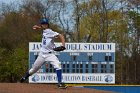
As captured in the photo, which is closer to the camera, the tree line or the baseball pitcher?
the baseball pitcher

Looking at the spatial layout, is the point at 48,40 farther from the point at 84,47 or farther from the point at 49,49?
the point at 84,47

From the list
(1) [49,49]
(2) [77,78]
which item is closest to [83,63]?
(2) [77,78]

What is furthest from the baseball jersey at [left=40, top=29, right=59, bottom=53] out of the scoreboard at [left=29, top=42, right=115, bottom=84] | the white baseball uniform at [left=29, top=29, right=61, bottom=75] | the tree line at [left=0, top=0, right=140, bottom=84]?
the tree line at [left=0, top=0, right=140, bottom=84]

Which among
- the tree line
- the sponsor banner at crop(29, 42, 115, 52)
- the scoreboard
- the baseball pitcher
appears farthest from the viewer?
the tree line

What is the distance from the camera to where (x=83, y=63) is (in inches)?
1054

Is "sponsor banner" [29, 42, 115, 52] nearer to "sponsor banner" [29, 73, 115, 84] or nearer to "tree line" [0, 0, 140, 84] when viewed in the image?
"sponsor banner" [29, 73, 115, 84]

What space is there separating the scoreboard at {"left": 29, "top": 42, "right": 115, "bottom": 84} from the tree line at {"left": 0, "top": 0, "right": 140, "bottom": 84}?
1938 cm

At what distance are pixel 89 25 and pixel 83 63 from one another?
974 inches

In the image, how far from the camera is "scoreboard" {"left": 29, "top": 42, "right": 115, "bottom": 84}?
26.8m

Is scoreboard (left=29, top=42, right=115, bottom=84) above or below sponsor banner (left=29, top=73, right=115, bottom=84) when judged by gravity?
above

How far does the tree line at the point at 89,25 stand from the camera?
157 ft

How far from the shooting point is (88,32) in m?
52.1

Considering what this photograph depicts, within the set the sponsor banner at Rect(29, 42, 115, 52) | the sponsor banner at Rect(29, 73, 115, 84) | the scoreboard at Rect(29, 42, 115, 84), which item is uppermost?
the sponsor banner at Rect(29, 42, 115, 52)

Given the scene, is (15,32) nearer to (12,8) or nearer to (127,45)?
→ (12,8)
